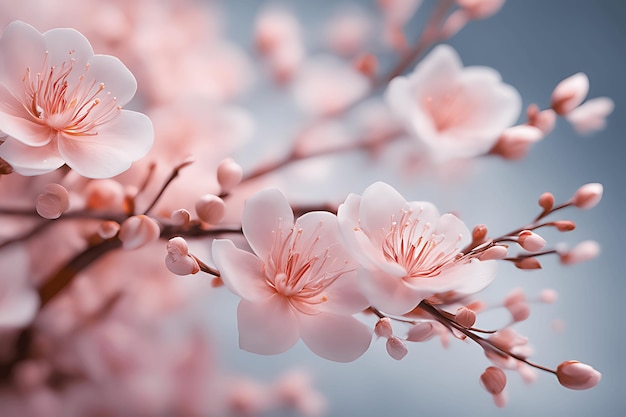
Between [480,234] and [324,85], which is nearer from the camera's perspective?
[480,234]

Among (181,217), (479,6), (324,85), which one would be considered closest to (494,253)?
(181,217)

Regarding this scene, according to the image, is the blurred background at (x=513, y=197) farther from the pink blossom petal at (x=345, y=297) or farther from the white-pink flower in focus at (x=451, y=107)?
the pink blossom petal at (x=345, y=297)

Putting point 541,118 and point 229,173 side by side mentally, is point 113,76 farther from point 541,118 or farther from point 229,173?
point 541,118

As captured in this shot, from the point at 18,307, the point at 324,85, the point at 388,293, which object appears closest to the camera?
the point at 388,293

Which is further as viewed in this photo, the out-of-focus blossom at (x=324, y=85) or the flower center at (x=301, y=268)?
the out-of-focus blossom at (x=324, y=85)

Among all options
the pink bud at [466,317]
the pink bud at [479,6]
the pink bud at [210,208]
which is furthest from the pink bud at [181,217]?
the pink bud at [479,6]

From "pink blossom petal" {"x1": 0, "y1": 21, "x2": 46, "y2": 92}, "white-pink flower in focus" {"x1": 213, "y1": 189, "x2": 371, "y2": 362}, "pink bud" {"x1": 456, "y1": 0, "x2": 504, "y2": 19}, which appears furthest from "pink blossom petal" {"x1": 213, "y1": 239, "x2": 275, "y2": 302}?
"pink bud" {"x1": 456, "y1": 0, "x2": 504, "y2": 19}

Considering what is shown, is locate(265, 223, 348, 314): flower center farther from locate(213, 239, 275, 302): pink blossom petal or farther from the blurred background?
the blurred background
